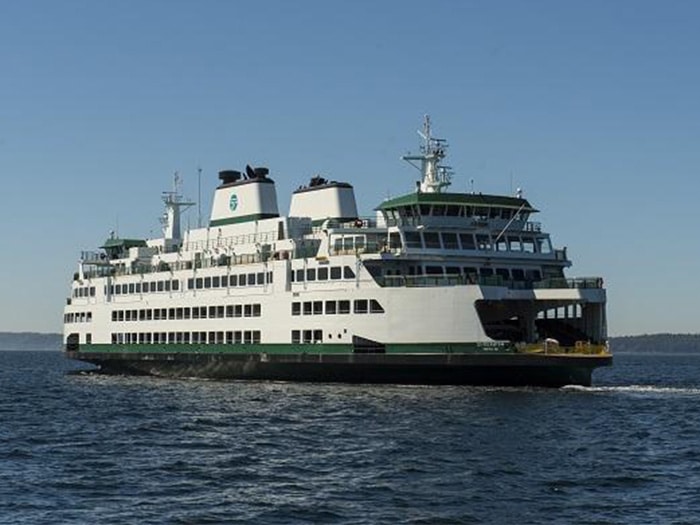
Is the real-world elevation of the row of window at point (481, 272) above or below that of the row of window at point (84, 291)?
below

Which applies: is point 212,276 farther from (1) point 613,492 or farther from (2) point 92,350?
(1) point 613,492

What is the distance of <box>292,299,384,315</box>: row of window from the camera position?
51.3 meters

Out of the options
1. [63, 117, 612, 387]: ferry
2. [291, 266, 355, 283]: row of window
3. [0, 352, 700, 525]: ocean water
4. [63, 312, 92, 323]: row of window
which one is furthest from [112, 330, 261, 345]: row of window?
[0, 352, 700, 525]: ocean water

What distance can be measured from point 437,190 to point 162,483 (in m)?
34.2

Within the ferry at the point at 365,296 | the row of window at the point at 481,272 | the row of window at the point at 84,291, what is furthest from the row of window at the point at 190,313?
the row of window at the point at 481,272

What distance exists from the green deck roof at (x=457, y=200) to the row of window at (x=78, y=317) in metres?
27.1

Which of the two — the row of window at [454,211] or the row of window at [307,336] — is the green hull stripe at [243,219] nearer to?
the row of window at [307,336]

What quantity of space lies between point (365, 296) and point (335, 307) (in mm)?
2214

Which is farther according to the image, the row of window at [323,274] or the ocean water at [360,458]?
the row of window at [323,274]

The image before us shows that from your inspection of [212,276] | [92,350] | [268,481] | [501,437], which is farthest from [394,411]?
[92,350]

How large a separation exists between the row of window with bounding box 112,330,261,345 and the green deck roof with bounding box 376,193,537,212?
1040cm

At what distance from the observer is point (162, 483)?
1035 inches

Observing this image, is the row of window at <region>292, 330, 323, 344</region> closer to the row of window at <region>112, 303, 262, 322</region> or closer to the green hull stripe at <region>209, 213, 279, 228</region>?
the row of window at <region>112, 303, 262, 322</region>

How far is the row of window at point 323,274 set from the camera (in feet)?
174
